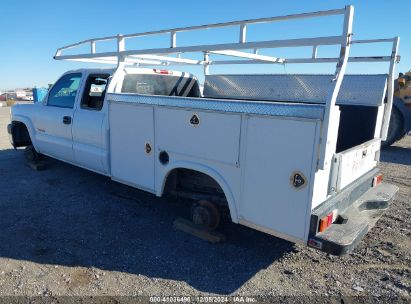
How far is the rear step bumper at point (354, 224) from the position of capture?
2.73 metres

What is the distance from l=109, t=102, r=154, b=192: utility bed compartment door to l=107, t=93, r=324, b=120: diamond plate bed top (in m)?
0.11

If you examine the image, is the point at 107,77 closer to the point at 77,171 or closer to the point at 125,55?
the point at 125,55

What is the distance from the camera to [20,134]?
6.62 meters

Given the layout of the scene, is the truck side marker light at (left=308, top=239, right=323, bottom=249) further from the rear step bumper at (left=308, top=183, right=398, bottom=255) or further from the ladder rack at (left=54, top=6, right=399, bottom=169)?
the ladder rack at (left=54, top=6, right=399, bottom=169)

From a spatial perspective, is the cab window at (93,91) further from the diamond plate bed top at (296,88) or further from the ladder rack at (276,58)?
the diamond plate bed top at (296,88)

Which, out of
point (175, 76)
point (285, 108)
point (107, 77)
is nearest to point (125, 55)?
point (107, 77)

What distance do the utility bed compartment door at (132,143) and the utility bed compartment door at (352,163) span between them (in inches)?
76.8

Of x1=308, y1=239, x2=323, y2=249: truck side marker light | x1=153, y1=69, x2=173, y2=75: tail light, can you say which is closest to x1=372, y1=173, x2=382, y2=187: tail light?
x1=308, y1=239, x2=323, y2=249: truck side marker light

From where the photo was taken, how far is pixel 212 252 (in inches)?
139

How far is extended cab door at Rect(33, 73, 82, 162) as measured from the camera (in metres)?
5.10

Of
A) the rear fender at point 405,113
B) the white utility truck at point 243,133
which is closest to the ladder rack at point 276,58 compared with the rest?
the white utility truck at point 243,133

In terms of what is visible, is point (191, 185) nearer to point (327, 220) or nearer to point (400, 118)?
point (327, 220)

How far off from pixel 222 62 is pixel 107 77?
2045mm

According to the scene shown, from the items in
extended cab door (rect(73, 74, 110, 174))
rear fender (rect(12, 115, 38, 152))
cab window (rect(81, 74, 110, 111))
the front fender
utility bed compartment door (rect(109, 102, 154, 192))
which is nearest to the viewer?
the front fender
